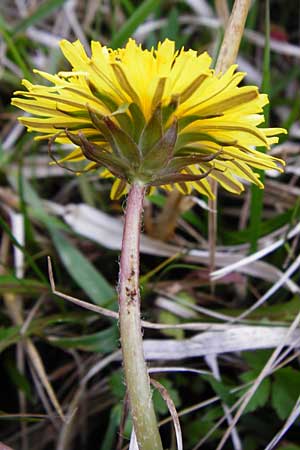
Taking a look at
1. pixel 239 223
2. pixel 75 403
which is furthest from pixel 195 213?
pixel 75 403

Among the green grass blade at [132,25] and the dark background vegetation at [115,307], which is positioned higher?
the green grass blade at [132,25]

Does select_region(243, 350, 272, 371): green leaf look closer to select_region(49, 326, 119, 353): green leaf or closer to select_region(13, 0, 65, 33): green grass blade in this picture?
select_region(49, 326, 119, 353): green leaf

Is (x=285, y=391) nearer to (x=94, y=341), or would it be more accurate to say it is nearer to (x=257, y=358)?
(x=257, y=358)

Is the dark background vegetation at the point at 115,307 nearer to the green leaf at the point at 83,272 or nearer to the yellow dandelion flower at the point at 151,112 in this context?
the green leaf at the point at 83,272

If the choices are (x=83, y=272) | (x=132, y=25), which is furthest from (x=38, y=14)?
(x=83, y=272)

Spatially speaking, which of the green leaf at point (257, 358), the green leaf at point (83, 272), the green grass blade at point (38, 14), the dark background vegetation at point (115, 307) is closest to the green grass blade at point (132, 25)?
the dark background vegetation at point (115, 307)

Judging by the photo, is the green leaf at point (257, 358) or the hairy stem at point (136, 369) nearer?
the hairy stem at point (136, 369)
